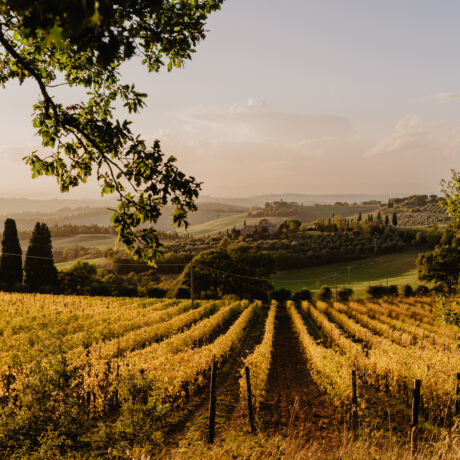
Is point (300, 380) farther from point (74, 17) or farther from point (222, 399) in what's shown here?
point (74, 17)

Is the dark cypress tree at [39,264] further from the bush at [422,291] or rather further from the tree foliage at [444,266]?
the bush at [422,291]

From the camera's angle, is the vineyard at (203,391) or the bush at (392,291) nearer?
the vineyard at (203,391)

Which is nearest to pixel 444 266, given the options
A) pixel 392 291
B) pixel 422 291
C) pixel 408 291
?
pixel 408 291

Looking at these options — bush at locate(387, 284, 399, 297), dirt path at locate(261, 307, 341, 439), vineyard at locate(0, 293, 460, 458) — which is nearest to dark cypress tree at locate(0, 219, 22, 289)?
vineyard at locate(0, 293, 460, 458)

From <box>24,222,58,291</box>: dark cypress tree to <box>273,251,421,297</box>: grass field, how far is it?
186 ft

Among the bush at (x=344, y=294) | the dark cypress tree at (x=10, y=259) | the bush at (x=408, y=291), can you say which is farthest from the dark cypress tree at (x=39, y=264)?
the bush at (x=408, y=291)

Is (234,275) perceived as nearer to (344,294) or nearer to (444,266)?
(344,294)

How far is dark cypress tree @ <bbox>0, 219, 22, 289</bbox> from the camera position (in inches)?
2207

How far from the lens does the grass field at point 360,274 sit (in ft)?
300

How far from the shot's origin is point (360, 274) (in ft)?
335

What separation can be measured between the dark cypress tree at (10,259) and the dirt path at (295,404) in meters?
50.7

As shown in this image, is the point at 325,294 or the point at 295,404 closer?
the point at 295,404

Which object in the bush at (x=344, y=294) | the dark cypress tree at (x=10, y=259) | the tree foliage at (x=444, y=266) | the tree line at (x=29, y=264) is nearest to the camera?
the dark cypress tree at (x=10, y=259)

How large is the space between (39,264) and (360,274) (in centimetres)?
8470
